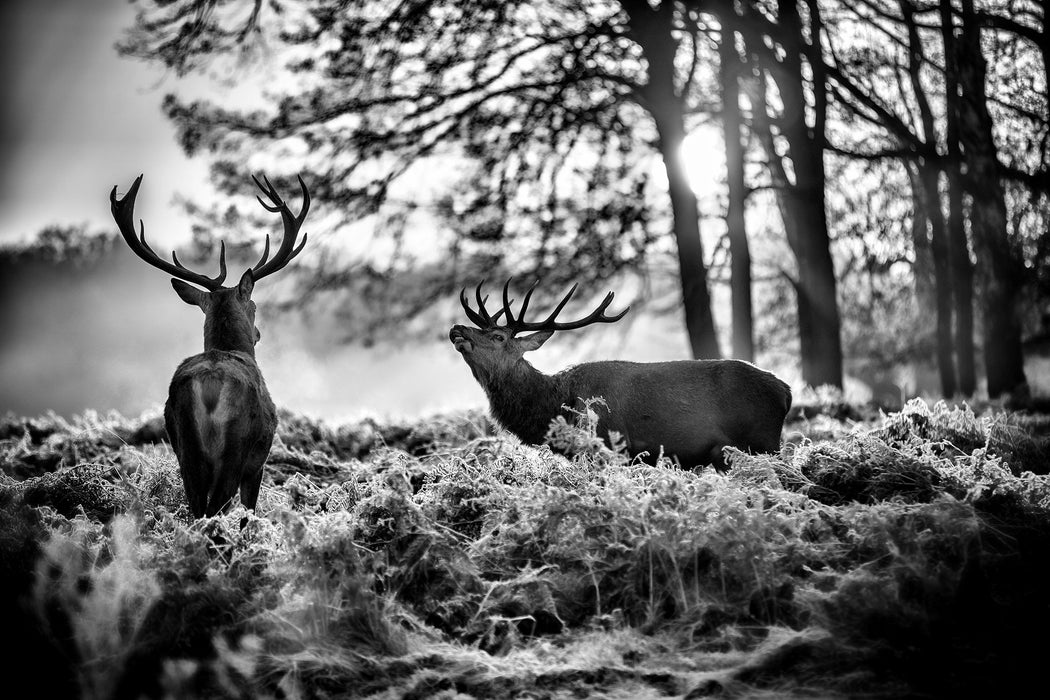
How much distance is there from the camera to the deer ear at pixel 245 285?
279 inches

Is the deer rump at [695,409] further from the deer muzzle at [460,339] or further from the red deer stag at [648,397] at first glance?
the deer muzzle at [460,339]

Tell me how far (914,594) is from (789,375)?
2111cm

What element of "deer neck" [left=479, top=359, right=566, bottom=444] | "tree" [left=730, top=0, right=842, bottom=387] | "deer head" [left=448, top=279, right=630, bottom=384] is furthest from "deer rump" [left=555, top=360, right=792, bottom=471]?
"tree" [left=730, top=0, right=842, bottom=387]

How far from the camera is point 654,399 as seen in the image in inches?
308

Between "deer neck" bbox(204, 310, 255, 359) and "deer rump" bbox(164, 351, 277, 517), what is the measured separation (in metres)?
0.63

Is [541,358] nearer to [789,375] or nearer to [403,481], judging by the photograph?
[789,375]

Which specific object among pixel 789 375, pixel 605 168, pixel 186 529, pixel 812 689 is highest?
pixel 605 168

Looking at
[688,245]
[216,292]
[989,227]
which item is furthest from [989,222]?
[216,292]

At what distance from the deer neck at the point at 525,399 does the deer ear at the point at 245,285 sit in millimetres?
2232

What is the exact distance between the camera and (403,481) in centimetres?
536

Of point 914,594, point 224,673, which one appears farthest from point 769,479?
point 224,673

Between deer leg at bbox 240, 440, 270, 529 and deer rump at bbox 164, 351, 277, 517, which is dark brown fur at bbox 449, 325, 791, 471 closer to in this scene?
deer leg at bbox 240, 440, 270, 529

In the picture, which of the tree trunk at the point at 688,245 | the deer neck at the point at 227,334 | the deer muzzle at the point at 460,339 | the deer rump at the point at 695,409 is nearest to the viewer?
the deer neck at the point at 227,334

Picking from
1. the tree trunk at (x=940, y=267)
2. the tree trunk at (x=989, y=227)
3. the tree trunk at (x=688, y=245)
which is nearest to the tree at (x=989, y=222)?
the tree trunk at (x=989, y=227)
